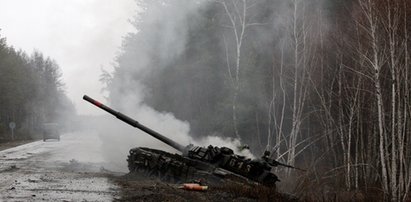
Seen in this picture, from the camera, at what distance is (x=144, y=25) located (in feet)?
96.5

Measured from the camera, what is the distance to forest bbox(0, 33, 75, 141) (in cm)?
4597

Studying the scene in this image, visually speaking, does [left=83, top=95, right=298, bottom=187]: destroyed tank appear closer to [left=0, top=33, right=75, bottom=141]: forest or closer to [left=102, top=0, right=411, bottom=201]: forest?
[left=102, top=0, right=411, bottom=201]: forest

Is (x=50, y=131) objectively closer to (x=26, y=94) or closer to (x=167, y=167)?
(x=26, y=94)

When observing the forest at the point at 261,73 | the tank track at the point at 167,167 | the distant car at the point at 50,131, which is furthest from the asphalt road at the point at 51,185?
the distant car at the point at 50,131

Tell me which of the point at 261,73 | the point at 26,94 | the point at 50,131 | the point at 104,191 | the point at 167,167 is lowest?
the point at 104,191

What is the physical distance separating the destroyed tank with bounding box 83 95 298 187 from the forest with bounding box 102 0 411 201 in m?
5.90

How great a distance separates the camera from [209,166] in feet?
46.1

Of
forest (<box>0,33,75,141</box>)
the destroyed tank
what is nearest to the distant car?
forest (<box>0,33,75,141</box>)

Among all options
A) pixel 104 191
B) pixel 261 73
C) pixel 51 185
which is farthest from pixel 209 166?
pixel 261 73

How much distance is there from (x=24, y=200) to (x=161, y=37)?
63.8ft

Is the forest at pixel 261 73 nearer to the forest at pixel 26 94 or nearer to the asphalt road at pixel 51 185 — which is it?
the asphalt road at pixel 51 185

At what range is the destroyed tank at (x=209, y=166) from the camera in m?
13.5

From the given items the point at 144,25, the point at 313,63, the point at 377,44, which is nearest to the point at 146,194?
the point at 377,44

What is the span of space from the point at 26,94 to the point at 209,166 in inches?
1940
